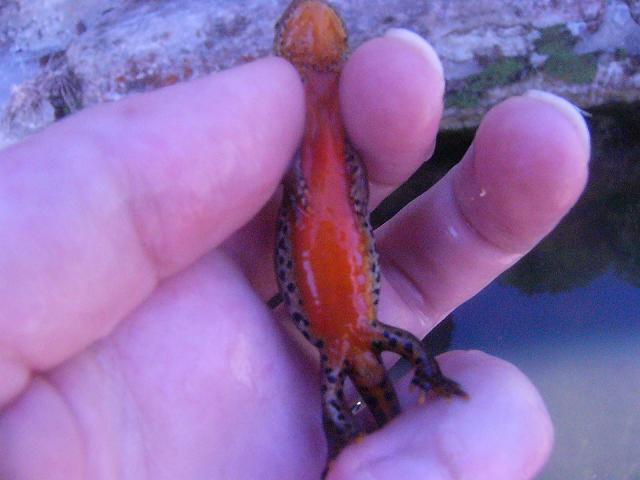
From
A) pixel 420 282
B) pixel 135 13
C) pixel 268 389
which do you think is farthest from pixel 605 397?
pixel 135 13

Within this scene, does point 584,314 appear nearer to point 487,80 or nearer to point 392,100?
point 487,80

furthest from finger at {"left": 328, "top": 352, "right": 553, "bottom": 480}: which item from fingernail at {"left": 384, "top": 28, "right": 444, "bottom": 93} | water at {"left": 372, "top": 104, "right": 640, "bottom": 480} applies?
water at {"left": 372, "top": 104, "right": 640, "bottom": 480}

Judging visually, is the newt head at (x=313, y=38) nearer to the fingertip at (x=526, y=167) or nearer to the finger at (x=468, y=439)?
the fingertip at (x=526, y=167)

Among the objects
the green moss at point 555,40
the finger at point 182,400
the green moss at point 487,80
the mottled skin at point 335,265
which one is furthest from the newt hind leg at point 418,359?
the green moss at point 555,40

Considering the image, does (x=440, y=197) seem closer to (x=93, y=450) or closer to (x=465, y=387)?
(x=465, y=387)

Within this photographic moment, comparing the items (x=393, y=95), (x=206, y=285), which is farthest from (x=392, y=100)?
(x=206, y=285)

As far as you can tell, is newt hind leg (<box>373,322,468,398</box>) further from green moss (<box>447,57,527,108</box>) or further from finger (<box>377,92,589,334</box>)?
green moss (<box>447,57,527,108</box>)
